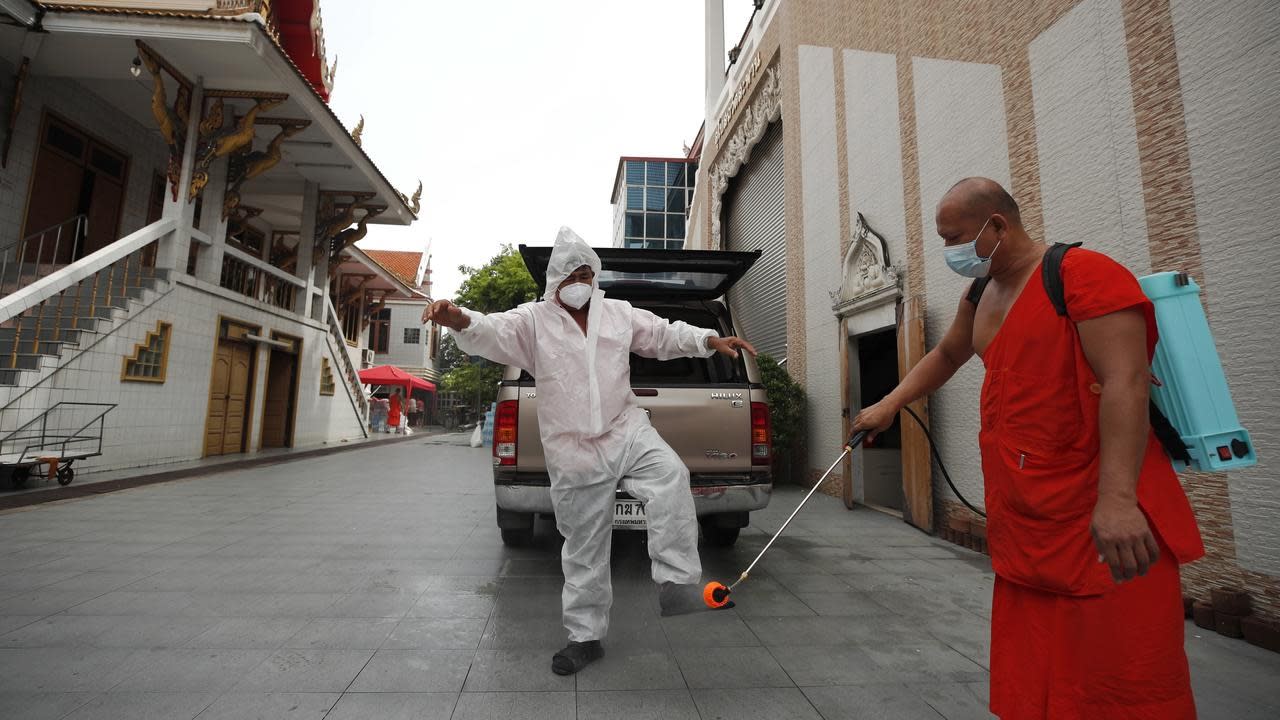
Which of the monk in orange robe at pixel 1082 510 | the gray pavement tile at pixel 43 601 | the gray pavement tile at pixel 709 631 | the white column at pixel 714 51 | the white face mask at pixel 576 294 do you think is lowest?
the gray pavement tile at pixel 709 631

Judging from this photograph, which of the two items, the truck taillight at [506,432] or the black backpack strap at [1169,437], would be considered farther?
the truck taillight at [506,432]

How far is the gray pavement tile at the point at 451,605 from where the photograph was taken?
306cm

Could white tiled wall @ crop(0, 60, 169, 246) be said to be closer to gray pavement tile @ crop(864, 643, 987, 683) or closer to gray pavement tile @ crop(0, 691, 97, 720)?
gray pavement tile @ crop(0, 691, 97, 720)

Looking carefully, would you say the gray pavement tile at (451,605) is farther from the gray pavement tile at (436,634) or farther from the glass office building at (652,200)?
the glass office building at (652,200)

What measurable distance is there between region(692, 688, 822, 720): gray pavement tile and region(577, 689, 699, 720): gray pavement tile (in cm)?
6

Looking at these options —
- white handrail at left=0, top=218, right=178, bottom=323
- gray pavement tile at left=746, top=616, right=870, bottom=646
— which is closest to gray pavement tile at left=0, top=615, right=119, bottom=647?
gray pavement tile at left=746, top=616, right=870, bottom=646

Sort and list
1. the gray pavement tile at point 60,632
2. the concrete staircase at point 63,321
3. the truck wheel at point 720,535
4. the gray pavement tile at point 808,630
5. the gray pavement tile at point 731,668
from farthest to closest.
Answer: the concrete staircase at point 63,321, the truck wheel at point 720,535, the gray pavement tile at point 808,630, the gray pavement tile at point 60,632, the gray pavement tile at point 731,668

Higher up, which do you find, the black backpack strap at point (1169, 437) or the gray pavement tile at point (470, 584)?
the black backpack strap at point (1169, 437)

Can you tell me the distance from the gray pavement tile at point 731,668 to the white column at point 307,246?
1360 centimetres

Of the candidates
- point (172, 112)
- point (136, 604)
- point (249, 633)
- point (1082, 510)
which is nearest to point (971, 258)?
point (1082, 510)

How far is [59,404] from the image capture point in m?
6.97

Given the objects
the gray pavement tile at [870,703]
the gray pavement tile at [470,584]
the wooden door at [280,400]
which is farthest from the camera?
the wooden door at [280,400]

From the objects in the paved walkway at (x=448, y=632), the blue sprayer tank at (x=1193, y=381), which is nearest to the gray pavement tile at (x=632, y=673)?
the paved walkway at (x=448, y=632)

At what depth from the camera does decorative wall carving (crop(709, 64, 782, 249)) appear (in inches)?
398
